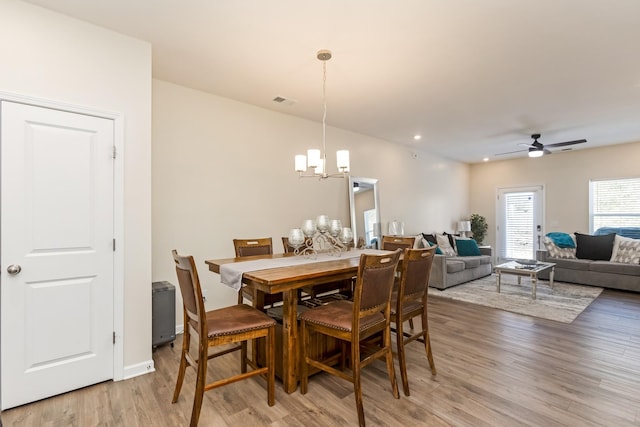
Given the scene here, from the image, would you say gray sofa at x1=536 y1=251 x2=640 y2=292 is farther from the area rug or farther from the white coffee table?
the white coffee table

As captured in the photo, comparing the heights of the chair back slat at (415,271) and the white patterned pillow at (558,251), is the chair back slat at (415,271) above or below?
above

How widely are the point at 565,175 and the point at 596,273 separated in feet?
8.70

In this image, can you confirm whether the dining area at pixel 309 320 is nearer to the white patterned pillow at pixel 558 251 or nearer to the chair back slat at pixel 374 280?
the chair back slat at pixel 374 280

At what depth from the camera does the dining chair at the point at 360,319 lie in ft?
6.46

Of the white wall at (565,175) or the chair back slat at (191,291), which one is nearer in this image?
the chair back slat at (191,291)

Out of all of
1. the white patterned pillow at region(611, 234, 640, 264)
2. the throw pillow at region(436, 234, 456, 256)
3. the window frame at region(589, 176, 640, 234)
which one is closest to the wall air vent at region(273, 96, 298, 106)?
the throw pillow at region(436, 234, 456, 256)

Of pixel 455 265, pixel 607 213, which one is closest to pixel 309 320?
pixel 455 265

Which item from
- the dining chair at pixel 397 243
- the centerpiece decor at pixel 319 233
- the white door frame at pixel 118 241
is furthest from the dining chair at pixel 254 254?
the dining chair at pixel 397 243

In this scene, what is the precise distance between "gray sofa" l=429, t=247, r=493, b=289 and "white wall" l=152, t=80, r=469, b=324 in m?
1.75

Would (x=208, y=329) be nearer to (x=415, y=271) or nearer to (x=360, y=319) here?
(x=360, y=319)

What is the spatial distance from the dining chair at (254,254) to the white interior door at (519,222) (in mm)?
7284

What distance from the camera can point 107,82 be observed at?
8.20 feet

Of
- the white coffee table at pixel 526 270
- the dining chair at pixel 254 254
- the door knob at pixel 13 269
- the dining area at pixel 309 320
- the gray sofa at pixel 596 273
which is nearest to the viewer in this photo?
the dining area at pixel 309 320

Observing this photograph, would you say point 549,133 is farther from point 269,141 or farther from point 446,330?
point 269,141
